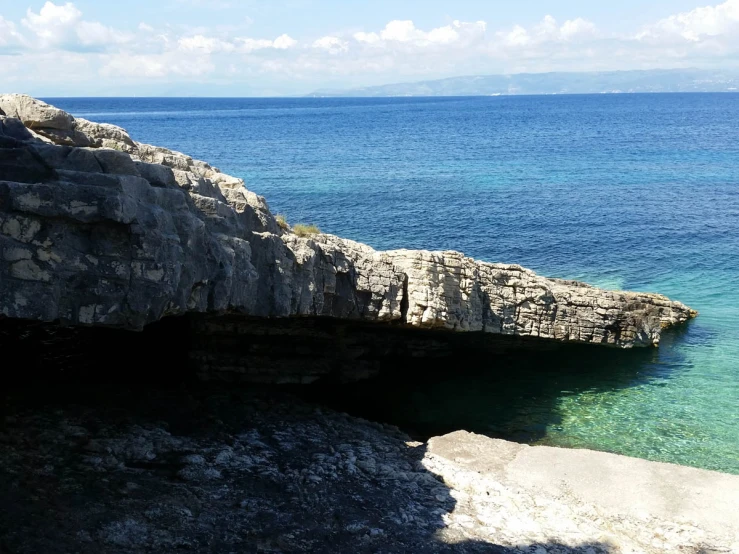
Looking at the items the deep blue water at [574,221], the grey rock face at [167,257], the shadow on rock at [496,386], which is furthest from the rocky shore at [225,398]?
the deep blue water at [574,221]

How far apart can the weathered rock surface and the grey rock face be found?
10.2 ft

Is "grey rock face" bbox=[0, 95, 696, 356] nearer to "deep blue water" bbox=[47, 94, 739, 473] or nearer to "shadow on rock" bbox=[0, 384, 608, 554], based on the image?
"shadow on rock" bbox=[0, 384, 608, 554]

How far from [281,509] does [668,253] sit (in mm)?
32527

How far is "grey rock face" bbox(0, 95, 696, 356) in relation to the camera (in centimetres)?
1277

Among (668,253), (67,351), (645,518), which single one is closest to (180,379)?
(67,351)

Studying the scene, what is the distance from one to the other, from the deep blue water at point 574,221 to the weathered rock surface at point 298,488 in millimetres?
3177

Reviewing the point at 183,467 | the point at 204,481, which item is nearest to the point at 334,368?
the point at 183,467

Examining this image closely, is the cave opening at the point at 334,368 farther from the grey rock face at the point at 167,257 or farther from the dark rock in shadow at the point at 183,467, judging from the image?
the grey rock face at the point at 167,257

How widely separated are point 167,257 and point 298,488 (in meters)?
5.36

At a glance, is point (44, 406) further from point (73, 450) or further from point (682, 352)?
point (682, 352)

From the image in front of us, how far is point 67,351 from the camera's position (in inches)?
784

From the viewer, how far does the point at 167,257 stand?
1386 cm

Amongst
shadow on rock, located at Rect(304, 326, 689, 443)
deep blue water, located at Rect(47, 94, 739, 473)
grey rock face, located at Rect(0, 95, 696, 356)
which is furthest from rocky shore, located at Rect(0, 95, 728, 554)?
deep blue water, located at Rect(47, 94, 739, 473)

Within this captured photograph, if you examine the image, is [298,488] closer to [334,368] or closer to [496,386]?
[334,368]
